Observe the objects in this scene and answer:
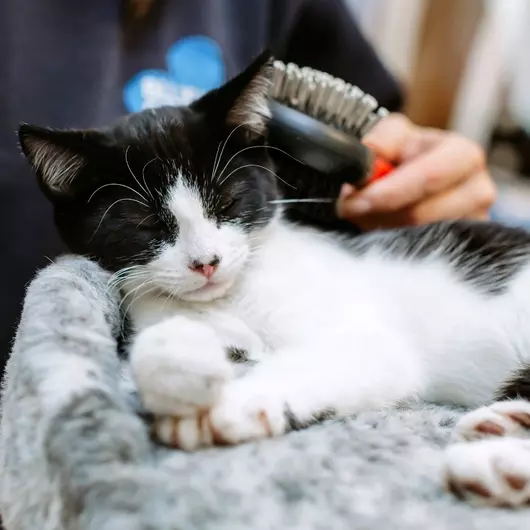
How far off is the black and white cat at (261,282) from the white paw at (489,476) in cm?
9

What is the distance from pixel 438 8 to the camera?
2076 millimetres

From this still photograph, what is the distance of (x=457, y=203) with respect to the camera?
43.8 inches

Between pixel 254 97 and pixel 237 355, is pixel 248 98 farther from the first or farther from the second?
pixel 237 355

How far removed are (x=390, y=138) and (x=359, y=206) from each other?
0.79 feet

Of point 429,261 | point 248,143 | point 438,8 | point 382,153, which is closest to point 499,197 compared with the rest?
point 438,8

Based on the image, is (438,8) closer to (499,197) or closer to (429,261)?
(499,197)

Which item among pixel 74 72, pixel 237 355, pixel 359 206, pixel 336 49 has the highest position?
pixel 336 49

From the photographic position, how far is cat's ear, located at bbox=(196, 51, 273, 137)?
2.40 ft

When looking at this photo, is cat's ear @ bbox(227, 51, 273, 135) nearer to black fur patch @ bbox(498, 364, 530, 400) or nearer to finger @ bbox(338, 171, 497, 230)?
finger @ bbox(338, 171, 497, 230)

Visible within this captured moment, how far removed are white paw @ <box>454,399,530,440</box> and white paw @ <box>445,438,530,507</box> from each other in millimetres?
77

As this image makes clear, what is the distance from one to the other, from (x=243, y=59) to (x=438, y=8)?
3.74 feet

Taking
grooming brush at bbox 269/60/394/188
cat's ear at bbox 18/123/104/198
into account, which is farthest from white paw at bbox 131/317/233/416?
grooming brush at bbox 269/60/394/188

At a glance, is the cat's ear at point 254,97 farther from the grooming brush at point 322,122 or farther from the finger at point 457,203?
the finger at point 457,203

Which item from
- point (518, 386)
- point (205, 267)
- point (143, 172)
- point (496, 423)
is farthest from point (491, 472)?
point (143, 172)
